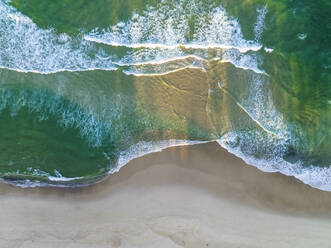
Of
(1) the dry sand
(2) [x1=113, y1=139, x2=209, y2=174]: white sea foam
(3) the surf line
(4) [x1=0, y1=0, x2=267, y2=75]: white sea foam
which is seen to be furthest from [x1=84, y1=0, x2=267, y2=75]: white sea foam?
(1) the dry sand

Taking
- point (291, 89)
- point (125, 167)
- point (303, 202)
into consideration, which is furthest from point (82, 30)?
point (303, 202)

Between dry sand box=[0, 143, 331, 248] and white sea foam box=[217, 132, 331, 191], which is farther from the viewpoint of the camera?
white sea foam box=[217, 132, 331, 191]

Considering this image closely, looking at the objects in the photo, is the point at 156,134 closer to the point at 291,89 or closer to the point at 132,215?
the point at 132,215

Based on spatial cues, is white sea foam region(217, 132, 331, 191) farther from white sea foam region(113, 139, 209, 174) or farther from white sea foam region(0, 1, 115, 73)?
white sea foam region(0, 1, 115, 73)

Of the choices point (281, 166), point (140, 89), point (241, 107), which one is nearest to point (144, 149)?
point (140, 89)

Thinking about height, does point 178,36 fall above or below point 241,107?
above

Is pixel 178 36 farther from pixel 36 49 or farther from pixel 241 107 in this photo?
pixel 36 49

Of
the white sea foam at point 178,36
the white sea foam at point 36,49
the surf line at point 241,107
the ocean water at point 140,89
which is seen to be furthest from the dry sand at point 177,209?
the white sea foam at point 36,49
